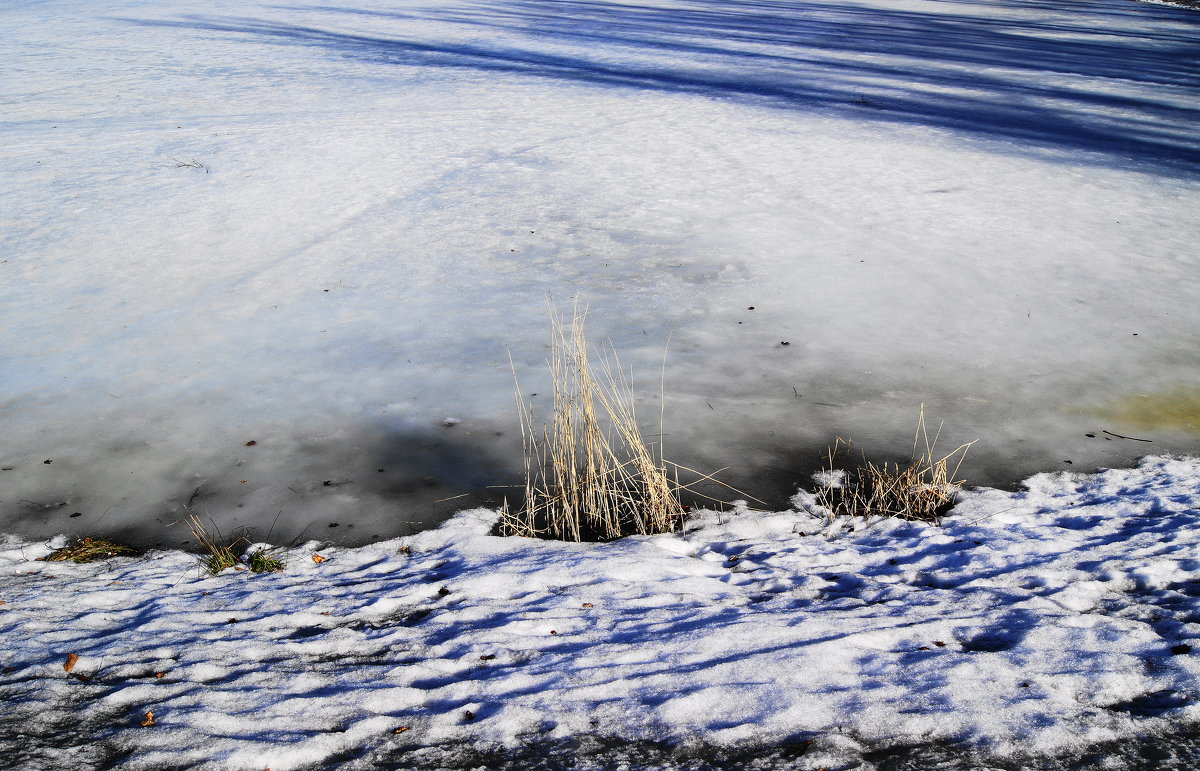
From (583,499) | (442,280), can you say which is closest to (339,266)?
(442,280)

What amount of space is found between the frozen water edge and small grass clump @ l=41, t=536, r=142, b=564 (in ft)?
0.18

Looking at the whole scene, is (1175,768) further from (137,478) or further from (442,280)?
(442,280)

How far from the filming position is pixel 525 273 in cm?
556

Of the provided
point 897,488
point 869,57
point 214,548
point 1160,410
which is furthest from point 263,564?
point 869,57

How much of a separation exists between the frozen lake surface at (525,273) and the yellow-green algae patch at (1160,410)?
0.07ft

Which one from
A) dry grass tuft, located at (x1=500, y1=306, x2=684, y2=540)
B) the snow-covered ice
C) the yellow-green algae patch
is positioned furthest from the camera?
the yellow-green algae patch

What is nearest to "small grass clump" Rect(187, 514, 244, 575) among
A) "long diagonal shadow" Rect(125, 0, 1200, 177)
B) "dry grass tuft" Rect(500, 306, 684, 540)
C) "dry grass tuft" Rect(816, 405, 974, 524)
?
"dry grass tuft" Rect(500, 306, 684, 540)

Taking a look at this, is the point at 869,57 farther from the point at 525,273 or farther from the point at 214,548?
the point at 214,548

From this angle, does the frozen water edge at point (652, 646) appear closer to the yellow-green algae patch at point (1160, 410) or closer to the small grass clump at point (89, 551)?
the small grass clump at point (89, 551)

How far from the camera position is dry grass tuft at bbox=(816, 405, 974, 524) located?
3.39 metres

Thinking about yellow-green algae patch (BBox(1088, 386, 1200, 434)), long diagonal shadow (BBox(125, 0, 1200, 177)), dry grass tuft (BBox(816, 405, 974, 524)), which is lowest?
dry grass tuft (BBox(816, 405, 974, 524))

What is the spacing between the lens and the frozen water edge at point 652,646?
2000 mm

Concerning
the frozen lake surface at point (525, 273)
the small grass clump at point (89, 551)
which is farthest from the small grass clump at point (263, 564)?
the small grass clump at point (89, 551)

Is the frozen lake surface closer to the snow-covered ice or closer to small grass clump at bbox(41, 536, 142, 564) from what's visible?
the snow-covered ice
